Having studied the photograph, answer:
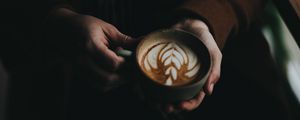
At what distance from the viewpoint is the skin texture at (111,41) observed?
0.94 metres

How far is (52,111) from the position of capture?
1263mm

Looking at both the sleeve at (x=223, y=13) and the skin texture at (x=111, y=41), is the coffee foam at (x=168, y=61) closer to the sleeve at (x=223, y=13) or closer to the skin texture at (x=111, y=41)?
the skin texture at (x=111, y=41)

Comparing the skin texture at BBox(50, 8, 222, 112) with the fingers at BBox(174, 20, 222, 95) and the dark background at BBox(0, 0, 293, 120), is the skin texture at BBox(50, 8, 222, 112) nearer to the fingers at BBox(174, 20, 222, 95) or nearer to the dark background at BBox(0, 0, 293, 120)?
the fingers at BBox(174, 20, 222, 95)

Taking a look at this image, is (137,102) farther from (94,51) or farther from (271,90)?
(271,90)

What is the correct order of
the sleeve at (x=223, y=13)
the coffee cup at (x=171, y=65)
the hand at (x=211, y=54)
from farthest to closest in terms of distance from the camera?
the sleeve at (x=223, y=13) → the hand at (x=211, y=54) → the coffee cup at (x=171, y=65)

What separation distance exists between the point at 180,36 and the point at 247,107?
40cm

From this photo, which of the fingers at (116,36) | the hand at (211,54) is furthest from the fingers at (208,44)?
the fingers at (116,36)

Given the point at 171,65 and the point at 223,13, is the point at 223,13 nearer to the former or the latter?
the point at 223,13

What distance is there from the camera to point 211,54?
1015mm

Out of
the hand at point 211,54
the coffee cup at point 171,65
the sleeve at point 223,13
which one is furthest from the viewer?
the sleeve at point 223,13

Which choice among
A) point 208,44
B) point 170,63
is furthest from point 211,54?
point 170,63

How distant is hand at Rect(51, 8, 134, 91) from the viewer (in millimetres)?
943

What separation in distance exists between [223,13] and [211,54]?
17 centimetres

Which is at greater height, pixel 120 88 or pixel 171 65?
pixel 171 65
